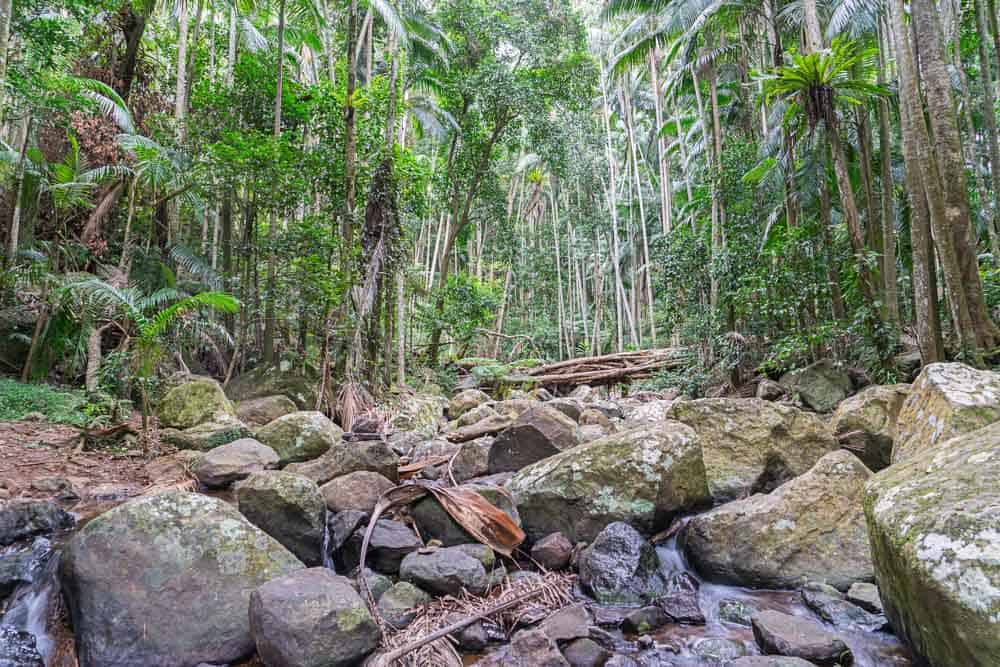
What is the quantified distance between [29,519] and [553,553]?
156 inches

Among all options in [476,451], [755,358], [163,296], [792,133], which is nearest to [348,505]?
[476,451]

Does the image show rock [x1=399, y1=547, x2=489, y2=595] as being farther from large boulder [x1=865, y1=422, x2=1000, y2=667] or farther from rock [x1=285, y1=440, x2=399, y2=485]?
large boulder [x1=865, y1=422, x2=1000, y2=667]

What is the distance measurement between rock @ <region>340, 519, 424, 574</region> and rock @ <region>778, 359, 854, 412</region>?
695cm

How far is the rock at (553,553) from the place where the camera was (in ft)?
13.3

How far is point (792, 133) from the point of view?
11.2 metres

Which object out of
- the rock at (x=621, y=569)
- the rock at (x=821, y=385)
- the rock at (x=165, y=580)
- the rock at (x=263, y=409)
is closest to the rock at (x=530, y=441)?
the rock at (x=621, y=569)

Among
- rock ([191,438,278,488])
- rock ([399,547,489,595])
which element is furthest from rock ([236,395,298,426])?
rock ([399,547,489,595])

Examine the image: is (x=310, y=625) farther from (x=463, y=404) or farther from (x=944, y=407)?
(x=463, y=404)

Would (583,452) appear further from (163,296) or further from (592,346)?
(592,346)

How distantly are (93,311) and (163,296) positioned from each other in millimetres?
1109

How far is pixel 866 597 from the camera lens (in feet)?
11.0

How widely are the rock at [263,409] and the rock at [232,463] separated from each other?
281cm

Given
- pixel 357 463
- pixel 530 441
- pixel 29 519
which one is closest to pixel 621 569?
pixel 530 441

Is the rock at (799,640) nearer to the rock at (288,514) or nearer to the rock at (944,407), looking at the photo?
the rock at (944,407)
